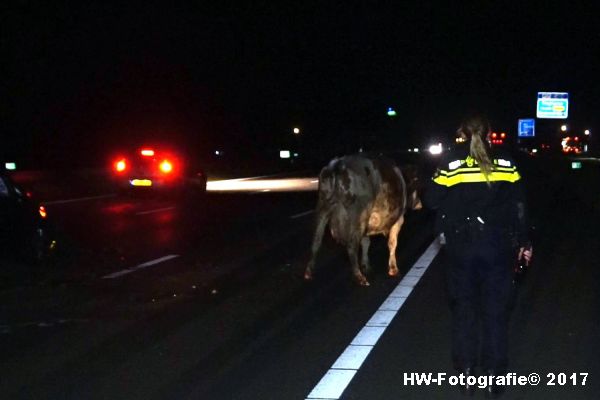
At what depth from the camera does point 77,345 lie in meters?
8.17

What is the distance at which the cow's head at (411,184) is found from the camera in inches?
487

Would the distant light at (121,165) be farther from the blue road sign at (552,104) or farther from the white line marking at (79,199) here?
the blue road sign at (552,104)

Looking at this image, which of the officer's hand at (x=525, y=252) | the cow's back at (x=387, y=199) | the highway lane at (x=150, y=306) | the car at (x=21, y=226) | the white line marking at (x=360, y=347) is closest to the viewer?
the officer's hand at (x=525, y=252)

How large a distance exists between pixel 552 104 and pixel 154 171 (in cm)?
6442

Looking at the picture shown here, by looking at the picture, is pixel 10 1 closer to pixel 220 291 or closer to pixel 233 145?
pixel 233 145

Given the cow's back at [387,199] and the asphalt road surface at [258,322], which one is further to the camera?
the cow's back at [387,199]

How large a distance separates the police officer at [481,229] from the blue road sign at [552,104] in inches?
3260

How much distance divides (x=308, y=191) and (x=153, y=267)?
Answer: 19875mm

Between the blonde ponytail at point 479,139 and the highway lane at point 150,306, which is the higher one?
the blonde ponytail at point 479,139

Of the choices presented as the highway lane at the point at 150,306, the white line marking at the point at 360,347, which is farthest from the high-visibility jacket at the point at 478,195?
the highway lane at the point at 150,306

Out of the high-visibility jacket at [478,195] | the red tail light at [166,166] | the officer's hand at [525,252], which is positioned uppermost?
the high-visibility jacket at [478,195]

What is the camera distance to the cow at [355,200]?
11.2m

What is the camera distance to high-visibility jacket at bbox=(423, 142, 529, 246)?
607 cm

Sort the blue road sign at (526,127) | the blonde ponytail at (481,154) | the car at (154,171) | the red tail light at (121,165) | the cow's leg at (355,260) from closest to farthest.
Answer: the blonde ponytail at (481,154), the cow's leg at (355,260), the car at (154,171), the red tail light at (121,165), the blue road sign at (526,127)
